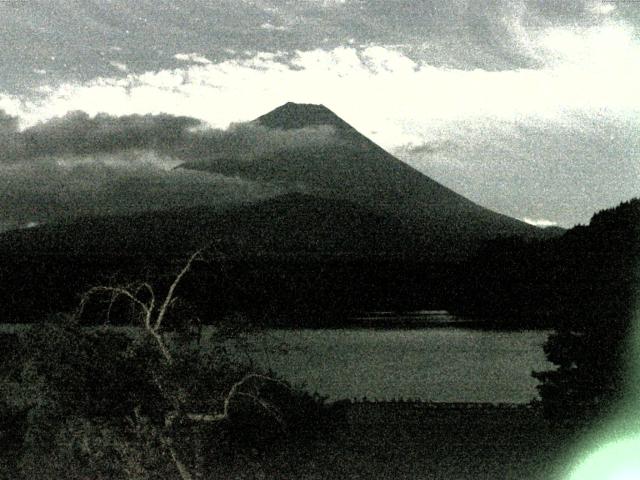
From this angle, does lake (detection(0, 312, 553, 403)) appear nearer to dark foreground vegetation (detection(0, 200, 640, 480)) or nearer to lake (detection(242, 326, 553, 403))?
lake (detection(242, 326, 553, 403))

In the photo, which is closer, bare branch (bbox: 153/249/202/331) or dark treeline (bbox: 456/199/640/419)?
bare branch (bbox: 153/249/202/331)

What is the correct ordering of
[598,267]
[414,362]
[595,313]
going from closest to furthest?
[595,313] → [598,267] → [414,362]

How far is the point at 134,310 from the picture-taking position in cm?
876

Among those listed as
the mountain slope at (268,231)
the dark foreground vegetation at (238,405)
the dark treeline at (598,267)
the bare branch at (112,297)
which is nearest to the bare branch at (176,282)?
the dark foreground vegetation at (238,405)

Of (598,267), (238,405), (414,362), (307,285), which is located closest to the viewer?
(598,267)

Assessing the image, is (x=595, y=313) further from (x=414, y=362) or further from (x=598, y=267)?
(x=414, y=362)

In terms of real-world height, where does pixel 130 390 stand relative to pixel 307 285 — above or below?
above

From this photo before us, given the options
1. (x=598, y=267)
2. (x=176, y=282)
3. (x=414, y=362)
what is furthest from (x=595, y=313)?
(x=414, y=362)

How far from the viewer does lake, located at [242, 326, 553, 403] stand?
90.6ft

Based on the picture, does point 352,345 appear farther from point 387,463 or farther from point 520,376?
point 387,463

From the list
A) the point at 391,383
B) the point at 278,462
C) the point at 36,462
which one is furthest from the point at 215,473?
the point at 391,383

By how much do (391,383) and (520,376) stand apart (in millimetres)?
6165

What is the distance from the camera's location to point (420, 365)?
133 ft

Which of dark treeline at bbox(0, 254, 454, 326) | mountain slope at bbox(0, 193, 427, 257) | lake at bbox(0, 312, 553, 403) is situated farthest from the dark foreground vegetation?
mountain slope at bbox(0, 193, 427, 257)
